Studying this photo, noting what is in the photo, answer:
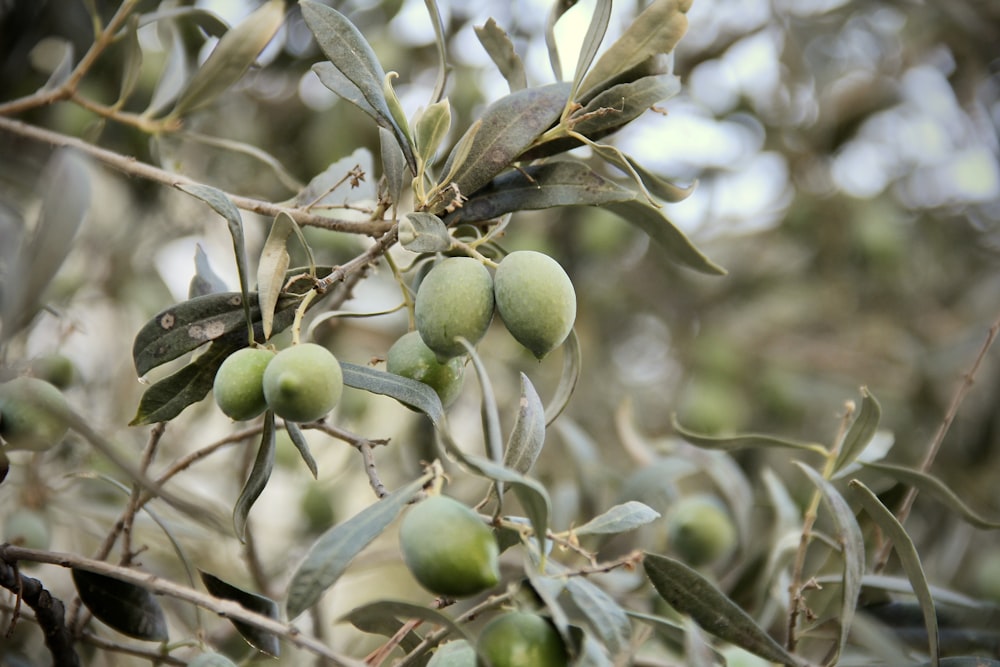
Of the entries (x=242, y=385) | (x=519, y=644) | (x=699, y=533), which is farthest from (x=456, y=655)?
(x=699, y=533)

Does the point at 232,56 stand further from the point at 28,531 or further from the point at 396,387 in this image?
the point at 28,531

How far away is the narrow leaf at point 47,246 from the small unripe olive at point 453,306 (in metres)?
0.31

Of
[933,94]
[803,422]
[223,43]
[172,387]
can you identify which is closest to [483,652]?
[172,387]

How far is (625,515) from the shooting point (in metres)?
0.89

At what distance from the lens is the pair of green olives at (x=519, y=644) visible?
71 centimetres

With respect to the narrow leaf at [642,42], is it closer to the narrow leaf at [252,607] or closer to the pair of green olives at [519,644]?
the pair of green olives at [519,644]

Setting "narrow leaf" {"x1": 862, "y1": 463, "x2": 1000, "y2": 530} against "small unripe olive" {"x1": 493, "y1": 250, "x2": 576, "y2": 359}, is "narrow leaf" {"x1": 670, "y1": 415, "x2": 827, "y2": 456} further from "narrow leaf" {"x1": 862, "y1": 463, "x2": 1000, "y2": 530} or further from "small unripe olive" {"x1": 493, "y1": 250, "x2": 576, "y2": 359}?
"small unripe olive" {"x1": 493, "y1": 250, "x2": 576, "y2": 359}

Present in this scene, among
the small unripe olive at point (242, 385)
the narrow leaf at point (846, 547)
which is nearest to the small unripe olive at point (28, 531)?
the small unripe olive at point (242, 385)

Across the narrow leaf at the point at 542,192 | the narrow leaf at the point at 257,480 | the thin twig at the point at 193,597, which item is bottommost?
the thin twig at the point at 193,597

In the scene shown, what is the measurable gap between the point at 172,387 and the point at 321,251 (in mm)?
919

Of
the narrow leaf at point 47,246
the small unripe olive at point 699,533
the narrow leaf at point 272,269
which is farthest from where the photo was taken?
the small unripe olive at point 699,533

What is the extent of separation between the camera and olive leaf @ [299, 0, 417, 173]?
86 centimetres

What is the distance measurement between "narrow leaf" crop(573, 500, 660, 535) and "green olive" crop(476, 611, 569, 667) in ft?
0.47

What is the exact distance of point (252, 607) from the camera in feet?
3.05
